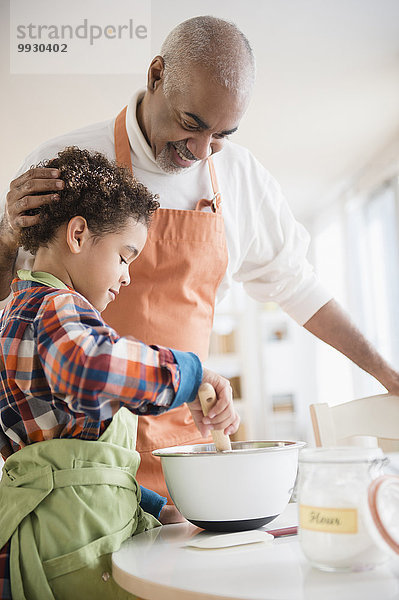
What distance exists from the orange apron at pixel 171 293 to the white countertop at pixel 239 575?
1.30ft

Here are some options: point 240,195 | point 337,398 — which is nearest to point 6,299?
point 240,195

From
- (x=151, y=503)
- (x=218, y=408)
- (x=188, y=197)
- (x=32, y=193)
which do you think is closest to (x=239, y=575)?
(x=218, y=408)

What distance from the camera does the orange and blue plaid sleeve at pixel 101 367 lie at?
0.73 m

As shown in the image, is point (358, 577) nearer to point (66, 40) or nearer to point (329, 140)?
point (66, 40)

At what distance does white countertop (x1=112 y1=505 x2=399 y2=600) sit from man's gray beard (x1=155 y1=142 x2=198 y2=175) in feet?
2.70

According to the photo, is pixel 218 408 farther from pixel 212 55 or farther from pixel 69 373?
pixel 212 55

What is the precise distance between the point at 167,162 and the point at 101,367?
2.53 ft

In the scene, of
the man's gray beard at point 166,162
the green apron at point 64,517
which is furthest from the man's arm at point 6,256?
the green apron at point 64,517

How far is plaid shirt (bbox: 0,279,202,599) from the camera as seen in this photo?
73 cm

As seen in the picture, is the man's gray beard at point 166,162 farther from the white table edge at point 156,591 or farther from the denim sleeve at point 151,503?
the white table edge at point 156,591

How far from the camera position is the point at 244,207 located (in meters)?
1.55

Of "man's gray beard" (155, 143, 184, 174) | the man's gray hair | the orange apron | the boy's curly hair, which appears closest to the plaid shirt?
the boy's curly hair

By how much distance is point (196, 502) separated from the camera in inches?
34.4

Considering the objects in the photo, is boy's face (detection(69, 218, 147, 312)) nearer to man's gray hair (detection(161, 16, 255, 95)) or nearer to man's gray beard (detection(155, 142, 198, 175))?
man's gray beard (detection(155, 142, 198, 175))
